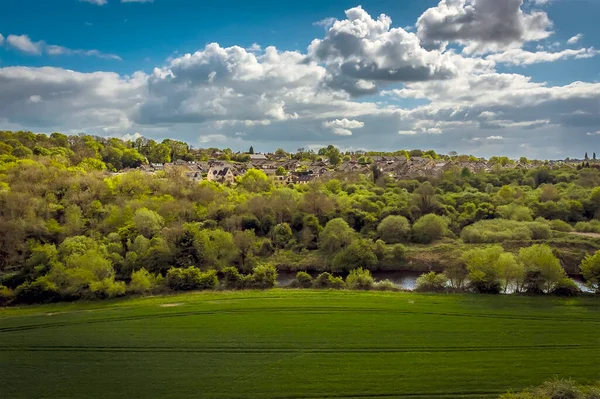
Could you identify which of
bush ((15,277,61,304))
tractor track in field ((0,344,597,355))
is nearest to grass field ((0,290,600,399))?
tractor track in field ((0,344,597,355))

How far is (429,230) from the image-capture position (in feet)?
210

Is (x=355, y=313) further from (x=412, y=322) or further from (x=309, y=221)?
(x=309, y=221)

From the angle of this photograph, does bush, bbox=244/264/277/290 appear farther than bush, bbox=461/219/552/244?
No

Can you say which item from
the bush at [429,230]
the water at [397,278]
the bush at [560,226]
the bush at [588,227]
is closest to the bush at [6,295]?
the water at [397,278]

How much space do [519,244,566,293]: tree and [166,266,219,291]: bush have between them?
30235 mm

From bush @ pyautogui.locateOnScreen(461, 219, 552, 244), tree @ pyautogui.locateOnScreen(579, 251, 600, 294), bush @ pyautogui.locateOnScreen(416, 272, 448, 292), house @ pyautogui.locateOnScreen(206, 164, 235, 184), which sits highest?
house @ pyautogui.locateOnScreen(206, 164, 235, 184)

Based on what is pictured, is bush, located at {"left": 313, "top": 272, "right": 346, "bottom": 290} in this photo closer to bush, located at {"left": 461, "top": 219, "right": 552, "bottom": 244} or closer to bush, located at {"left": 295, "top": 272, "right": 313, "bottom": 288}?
bush, located at {"left": 295, "top": 272, "right": 313, "bottom": 288}

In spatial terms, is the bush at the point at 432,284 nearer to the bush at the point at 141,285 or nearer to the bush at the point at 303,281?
the bush at the point at 303,281

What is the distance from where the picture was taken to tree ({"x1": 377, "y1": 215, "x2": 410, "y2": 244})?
2527 inches

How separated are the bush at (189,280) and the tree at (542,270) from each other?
3023cm

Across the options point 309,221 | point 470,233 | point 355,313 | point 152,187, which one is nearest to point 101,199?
point 152,187

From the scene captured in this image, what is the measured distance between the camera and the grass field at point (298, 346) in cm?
2372

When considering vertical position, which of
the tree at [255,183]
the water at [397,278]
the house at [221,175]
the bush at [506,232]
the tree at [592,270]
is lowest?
the water at [397,278]

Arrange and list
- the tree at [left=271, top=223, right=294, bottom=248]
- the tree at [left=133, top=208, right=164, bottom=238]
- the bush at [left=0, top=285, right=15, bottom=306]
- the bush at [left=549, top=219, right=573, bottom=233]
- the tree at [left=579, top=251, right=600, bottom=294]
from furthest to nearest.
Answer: the bush at [left=549, top=219, right=573, bottom=233], the tree at [left=271, top=223, right=294, bottom=248], the tree at [left=133, top=208, right=164, bottom=238], the tree at [left=579, top=251, right=600, bottom=294], the bush at [left=0, top=285, right=15, bottom=306]
